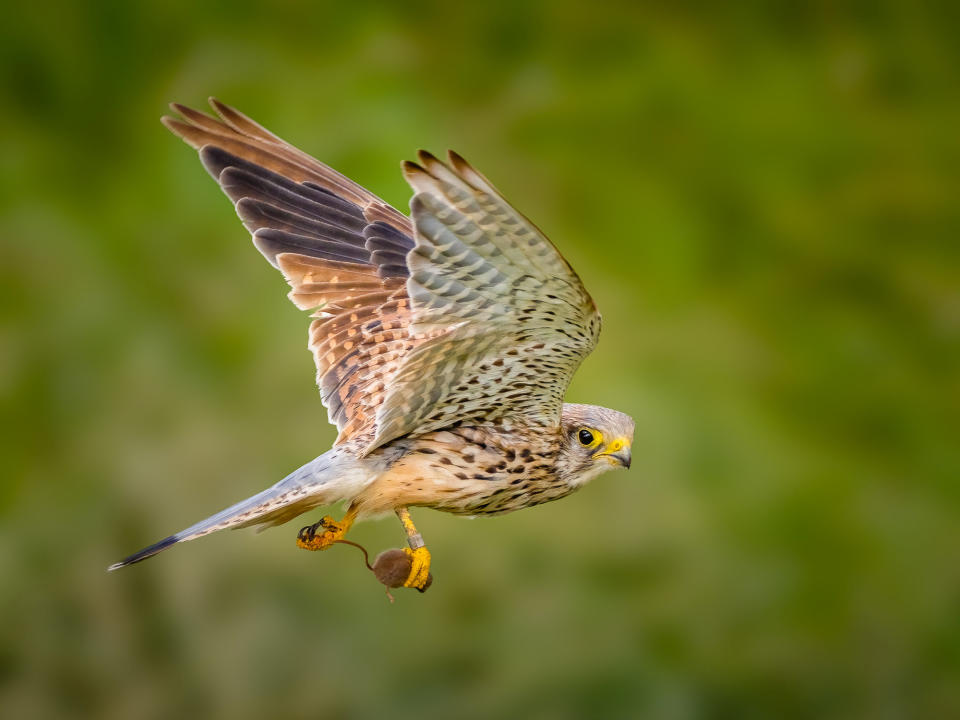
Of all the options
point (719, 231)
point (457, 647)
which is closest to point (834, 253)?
point (719, 231)

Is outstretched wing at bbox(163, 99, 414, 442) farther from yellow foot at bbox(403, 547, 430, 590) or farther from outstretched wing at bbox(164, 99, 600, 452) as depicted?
yellow foot at bbox(403, 547, 430, 590)

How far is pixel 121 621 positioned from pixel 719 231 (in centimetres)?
382

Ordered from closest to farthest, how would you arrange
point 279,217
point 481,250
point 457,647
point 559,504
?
point 481,250, point 279,217, point 559,504, point 457,647

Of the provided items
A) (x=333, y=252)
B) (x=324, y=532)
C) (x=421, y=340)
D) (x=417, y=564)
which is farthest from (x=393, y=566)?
(x=333, y=252)

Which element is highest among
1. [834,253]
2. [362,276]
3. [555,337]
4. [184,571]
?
[834,253]

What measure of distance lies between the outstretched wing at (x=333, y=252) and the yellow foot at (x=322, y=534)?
25 cm

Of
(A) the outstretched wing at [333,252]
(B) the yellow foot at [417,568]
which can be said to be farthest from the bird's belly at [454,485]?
(A) the outstretched wing at [333,252]

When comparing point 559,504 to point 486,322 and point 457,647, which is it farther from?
point 486,322

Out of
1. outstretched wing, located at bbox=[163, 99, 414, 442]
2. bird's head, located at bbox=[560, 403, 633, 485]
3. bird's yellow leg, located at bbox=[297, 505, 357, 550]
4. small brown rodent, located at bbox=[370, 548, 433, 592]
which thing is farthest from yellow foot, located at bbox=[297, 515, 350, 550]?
bird's head, located at bbox=[560, 403, 633, 485]

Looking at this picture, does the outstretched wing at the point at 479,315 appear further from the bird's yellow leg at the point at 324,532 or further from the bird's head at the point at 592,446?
the bird's yellow leg at the point at 324,532

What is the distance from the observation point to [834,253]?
6.17 metres

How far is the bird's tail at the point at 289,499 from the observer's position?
2121 millimetres

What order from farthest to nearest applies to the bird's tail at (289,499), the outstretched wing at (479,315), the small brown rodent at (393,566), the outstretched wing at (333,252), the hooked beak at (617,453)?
1. the outstretched wing at (333,252)
2. the hooked beak at (617,453)
3. the small brown rodent at (393,566)
4. the bird's tail at (289,499)
5. the outstretched wing at (479,315)

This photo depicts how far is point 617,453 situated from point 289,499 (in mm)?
719
